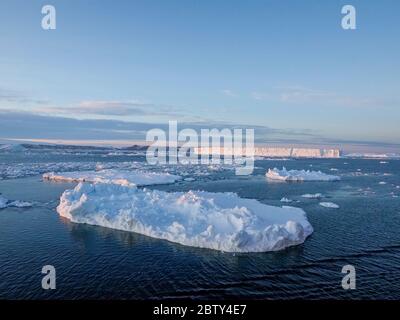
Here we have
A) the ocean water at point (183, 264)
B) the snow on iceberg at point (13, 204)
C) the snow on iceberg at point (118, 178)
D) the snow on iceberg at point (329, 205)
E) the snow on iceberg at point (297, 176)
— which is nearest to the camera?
the ocean water at point (183, 264)

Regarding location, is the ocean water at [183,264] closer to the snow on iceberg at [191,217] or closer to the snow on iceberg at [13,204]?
the snow on iceberg at [191,217]

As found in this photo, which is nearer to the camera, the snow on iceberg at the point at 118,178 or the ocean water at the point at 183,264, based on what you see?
the ocean water at the point at 183,264

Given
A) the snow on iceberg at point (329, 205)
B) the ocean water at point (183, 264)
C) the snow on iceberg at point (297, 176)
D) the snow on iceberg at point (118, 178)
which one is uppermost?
the snow on iceberg at point (118, 178)

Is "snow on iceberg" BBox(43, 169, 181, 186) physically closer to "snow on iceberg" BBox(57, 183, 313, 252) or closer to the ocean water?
"snow on iceberg" BBox(57, 183, 313, 252)

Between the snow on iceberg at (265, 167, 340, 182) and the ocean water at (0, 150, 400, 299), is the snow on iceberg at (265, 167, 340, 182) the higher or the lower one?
the higher one

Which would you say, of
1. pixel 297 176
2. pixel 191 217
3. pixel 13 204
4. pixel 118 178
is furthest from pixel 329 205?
pixel 13 204

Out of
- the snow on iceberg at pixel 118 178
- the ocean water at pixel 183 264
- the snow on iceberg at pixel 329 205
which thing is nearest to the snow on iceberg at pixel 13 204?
the ocean water at pixel 183 264

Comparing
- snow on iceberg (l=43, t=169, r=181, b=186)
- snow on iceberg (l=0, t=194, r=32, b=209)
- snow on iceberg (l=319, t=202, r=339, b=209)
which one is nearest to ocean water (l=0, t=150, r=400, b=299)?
snow on iceberg (l=0, t=194, r=32, b=209)

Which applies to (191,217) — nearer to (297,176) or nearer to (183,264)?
(183,264)
